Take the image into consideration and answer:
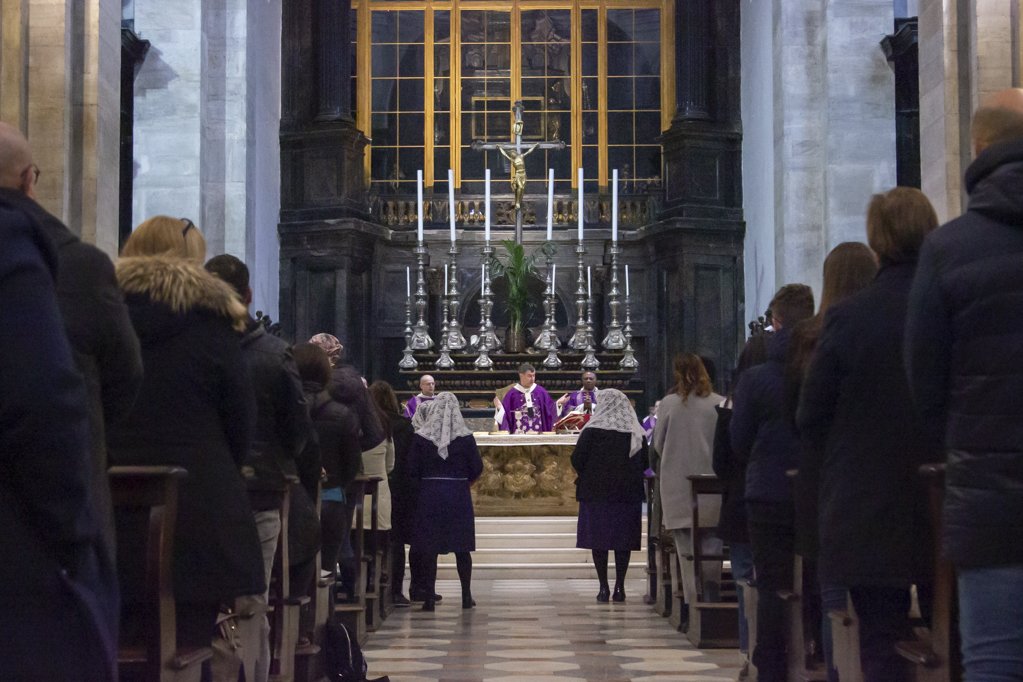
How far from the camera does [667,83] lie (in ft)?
68.9

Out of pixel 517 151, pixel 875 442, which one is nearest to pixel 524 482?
pixel 517 151

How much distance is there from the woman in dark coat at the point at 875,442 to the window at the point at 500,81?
16.8m

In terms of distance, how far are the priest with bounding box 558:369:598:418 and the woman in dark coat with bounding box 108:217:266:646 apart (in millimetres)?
10772

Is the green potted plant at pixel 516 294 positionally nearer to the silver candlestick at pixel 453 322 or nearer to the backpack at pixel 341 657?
the silver candlestick at pixel 453 322

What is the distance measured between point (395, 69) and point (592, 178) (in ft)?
9.79

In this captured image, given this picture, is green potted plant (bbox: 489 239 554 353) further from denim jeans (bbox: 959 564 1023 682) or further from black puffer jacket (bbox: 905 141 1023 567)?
denim jeans (bbox: 959 564 1023 682)

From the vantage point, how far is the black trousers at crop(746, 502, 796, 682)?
5.82 meters

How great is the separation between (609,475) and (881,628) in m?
7.20

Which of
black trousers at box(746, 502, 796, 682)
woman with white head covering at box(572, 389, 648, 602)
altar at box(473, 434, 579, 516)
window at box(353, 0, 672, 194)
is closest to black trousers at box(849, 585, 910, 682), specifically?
black trousers at box(746, 502, 796, 682)

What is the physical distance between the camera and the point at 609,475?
37.6 ft

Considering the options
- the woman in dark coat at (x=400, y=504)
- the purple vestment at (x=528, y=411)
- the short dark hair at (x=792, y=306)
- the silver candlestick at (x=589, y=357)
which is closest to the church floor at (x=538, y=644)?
the woman in dark coat at (x=400, y=504)

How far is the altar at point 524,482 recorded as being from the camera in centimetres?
1486

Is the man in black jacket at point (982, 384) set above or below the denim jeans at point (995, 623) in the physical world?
above

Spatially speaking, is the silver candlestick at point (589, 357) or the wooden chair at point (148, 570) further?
the silver candlestick at point (589, 357)
